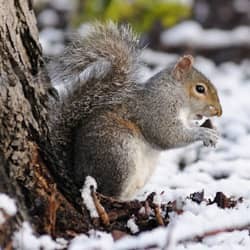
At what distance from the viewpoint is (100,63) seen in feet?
10.0

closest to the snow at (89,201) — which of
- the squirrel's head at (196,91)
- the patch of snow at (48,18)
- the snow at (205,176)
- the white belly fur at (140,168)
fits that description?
the snow at (205,176)

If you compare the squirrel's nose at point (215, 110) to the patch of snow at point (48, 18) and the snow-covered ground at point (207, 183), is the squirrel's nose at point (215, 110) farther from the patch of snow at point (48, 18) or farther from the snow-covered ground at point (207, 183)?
the patch of snow at point (48, 18)

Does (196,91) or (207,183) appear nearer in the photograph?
(207,183)

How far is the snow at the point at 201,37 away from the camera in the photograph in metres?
5.92

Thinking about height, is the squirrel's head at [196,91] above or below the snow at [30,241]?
above

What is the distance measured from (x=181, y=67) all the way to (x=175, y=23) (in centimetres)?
250

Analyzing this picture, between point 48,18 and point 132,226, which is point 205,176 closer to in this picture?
Answer: point 132,226

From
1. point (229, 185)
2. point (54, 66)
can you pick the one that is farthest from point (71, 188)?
point (229, 185)

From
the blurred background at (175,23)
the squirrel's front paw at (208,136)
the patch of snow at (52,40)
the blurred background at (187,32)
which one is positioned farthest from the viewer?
the blurred background at (175,23)

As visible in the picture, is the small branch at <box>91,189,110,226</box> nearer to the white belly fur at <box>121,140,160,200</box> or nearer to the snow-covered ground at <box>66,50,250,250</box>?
the snow-covered ground at <box>66,50,250,250</box>

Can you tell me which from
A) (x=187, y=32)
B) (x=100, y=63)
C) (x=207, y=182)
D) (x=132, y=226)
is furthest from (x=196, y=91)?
(x=187, y=32)

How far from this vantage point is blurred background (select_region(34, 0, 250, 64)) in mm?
5770

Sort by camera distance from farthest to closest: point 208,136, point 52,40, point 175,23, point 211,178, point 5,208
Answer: point 175,23 → point 52,40 → point 211,178 → point 208,136 → point 5,208

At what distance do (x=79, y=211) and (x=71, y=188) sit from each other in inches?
5.1
